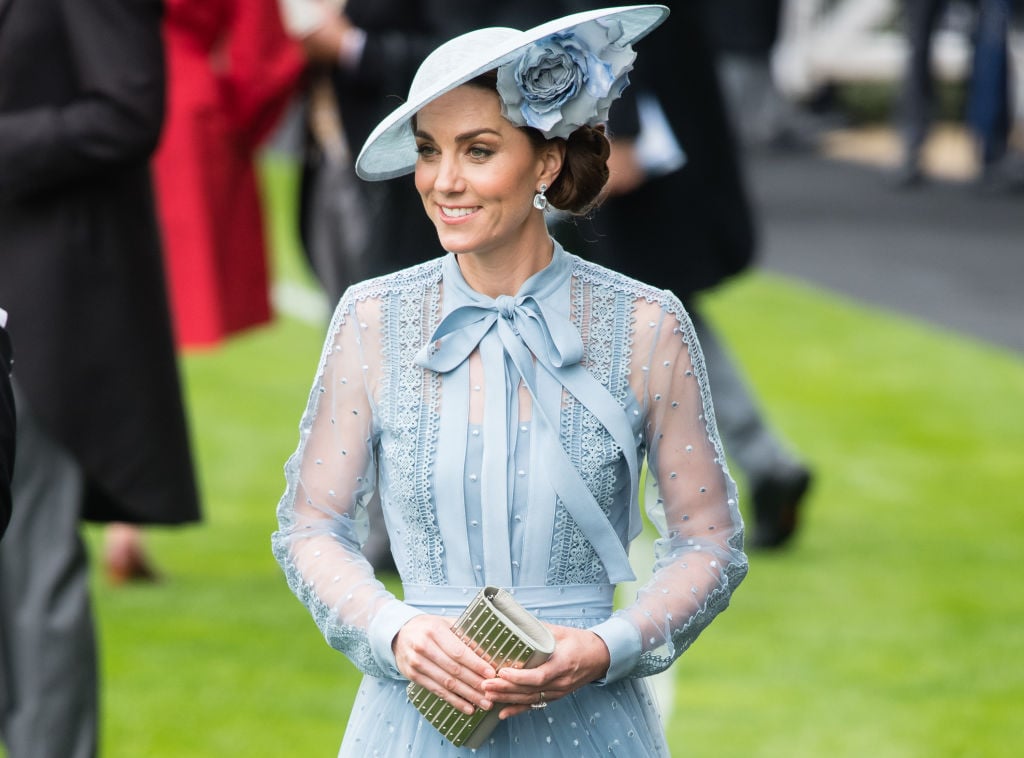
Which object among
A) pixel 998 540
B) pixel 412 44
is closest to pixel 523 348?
pixel 412 44

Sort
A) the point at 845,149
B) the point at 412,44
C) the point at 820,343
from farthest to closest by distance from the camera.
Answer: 1. the point at 845,149
2. the point at 820,343
3. the point at 412,44

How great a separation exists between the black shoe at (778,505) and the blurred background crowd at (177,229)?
0.01 metres

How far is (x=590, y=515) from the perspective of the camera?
2955mm

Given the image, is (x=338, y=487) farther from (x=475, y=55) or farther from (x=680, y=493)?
(x=475, y=55)

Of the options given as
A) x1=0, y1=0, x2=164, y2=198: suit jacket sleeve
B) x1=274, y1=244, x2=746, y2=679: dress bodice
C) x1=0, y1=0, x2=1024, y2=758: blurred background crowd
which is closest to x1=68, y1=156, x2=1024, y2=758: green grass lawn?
x1=0, y1=0, x2=1024, y2=758: blurred background crowd

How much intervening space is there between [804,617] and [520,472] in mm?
3643

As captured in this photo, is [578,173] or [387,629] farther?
[578,173]

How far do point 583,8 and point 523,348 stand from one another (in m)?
2.86

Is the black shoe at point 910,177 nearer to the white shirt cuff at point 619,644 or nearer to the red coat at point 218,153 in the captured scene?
the red coat at point 218,153

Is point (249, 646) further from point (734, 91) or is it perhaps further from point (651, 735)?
point (734, 91)

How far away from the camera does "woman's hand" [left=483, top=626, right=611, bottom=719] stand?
8.92ft

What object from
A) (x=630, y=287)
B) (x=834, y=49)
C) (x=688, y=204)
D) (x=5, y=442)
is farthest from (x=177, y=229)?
(x=834, y=49)

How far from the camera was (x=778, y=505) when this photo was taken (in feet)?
22.5

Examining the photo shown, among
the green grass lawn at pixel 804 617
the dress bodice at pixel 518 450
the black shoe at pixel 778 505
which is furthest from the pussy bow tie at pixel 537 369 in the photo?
the black shoe at pixel 778 505
